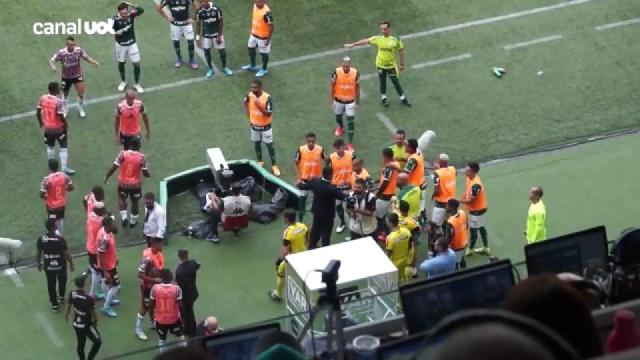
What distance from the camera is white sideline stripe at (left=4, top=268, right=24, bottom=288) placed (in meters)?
15.0

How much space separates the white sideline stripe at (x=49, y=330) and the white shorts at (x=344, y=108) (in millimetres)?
5380

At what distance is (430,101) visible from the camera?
1877 cm

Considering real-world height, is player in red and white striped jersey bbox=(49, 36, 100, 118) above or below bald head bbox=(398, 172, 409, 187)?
above

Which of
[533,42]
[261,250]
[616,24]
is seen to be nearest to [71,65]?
[261,250]

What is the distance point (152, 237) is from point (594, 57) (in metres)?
8.67

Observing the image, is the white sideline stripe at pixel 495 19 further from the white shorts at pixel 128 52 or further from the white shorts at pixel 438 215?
the white shorts at pixel 438 215

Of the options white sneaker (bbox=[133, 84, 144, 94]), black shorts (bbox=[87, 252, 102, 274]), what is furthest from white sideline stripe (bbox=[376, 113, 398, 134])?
black shorts (bbox=[87, 252, 102, 274])

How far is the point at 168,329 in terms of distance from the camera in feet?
44.2

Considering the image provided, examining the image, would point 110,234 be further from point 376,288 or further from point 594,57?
point 594,57

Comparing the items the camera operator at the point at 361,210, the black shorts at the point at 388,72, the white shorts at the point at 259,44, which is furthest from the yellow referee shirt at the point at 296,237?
the white shorts at the point at 259,44

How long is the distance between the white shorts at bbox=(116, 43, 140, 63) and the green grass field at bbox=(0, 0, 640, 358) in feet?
2.07

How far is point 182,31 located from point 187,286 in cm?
674

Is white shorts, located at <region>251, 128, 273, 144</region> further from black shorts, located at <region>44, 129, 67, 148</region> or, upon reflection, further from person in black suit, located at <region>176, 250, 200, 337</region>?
person in black suit, located at <region>176, 250, 200, 337</region>

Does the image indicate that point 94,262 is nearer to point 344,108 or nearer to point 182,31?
point 344,108
